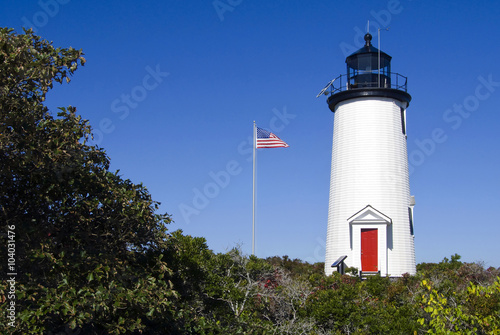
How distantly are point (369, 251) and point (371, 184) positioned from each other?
120 inches

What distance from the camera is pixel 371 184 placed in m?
24.2

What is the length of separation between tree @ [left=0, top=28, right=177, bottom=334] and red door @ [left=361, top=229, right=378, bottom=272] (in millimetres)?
16014

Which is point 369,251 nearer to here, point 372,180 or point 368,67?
point 372,180

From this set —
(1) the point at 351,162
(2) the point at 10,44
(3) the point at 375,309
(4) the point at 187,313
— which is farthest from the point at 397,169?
(2) the point at 10,44

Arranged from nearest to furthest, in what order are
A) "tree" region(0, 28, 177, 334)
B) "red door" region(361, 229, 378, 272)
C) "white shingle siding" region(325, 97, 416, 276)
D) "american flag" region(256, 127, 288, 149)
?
"tree" region(0, 28, 177, 334)
"american flag" region(256, 127, 288, 149)
"red door" region(361, 229, 378, 272)
"white shingle siding" region(325, 97, 416, 276)

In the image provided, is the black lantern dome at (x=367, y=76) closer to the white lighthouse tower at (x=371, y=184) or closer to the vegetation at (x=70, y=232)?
the white lighthouse tower at (x=371, y=184)

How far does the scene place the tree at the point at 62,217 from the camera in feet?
24.1

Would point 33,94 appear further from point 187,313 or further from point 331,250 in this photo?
point 331,250

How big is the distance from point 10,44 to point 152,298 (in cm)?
431

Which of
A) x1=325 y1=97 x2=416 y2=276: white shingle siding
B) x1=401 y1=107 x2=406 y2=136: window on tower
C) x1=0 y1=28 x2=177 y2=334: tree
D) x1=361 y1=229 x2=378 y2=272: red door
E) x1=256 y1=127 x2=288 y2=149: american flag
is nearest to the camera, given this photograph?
x1=0 y1=28 x2=177 y2=334: tree

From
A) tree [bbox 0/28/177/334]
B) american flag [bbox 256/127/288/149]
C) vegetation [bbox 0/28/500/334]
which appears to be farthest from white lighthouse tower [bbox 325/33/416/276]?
tree [bbox 0/28/177/334]

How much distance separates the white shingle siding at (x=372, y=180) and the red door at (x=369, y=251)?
247mm

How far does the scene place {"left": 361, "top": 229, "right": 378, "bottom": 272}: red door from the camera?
23.7 m

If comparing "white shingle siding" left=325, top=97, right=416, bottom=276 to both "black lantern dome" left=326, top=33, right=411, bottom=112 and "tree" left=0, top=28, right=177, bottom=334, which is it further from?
"tree" left=0, top=28, right=177, bottom=334
